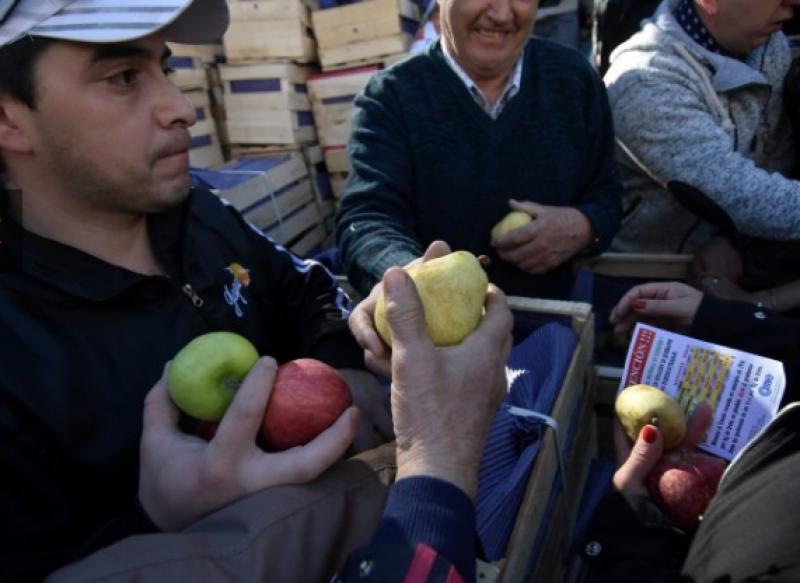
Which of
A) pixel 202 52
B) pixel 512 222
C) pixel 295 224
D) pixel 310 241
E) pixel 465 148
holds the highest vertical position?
pixel 202 52

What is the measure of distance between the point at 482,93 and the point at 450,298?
46.8 inches

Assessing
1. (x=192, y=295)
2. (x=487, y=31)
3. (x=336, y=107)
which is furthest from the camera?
(x=336, y=107)

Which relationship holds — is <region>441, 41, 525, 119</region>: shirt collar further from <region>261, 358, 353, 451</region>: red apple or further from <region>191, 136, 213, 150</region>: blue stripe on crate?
<region>191, 136, 213, 150</region>: blue stripe on crate

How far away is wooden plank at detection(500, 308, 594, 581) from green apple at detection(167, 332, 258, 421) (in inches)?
22.5

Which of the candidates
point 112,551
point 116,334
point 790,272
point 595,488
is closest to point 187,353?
point 116,334

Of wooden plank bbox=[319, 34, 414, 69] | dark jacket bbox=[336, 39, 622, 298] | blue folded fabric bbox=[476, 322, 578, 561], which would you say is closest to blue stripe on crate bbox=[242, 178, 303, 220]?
wooden plank bbox=[319, 34, 414, 69]

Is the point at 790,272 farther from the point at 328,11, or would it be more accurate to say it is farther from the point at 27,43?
the point at 328,11

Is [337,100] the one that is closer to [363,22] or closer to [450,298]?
[363,22]

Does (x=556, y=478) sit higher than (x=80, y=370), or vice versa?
(x=80, y=370)

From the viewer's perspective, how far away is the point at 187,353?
1021 mm

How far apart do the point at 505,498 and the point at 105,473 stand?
0.78 metres

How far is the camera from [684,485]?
116 centimetres

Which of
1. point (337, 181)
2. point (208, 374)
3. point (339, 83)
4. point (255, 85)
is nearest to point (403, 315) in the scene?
point (208, 374)

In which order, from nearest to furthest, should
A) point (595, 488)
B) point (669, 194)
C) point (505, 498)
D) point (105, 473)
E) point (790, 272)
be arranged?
1. point (505, 498)
2. point (105, 473)
3. point (595, 488)
4. point (790, 272)
5. point (669, 194)
